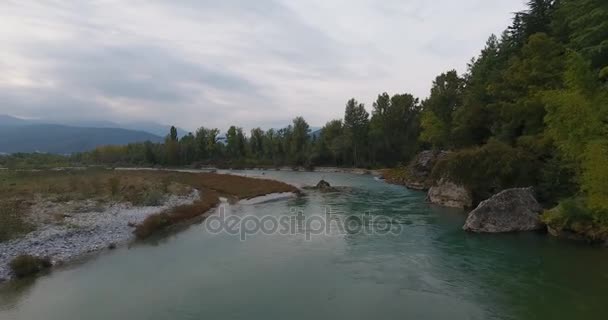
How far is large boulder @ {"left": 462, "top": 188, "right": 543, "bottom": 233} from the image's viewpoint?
25.6 metres

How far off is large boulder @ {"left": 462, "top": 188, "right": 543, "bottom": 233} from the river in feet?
3.61

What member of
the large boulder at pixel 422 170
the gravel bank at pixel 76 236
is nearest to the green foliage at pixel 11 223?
the gravel bank at pixel 76 236

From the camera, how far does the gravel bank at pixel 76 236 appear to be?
20.9 meters

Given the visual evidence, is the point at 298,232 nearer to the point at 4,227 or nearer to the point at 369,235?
the point at 369,235

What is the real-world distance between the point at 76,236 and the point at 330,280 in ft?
54.5

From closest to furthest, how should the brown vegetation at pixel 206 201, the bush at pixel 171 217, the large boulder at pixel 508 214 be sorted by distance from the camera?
the large boulder at pixel 508 214
the bush at pixel 171 217
the brown vegetation at pixel 206 201

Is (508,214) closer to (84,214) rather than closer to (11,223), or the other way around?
(84,214)

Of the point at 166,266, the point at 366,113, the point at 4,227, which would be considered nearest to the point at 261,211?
the point at 166,266

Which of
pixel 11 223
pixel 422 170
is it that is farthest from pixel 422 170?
pixel 11 223

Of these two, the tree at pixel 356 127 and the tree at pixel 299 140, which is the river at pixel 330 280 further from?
the tree at pixel 299 140

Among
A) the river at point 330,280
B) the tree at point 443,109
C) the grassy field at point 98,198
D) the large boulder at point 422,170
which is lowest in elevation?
the river at point 330,280

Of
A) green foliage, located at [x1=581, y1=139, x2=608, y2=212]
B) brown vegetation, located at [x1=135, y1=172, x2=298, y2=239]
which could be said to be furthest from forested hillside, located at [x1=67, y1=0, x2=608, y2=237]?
brown vegetation, located at [x1=135, y1=172, x2=298, y2=239]

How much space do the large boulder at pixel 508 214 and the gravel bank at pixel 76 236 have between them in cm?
2288

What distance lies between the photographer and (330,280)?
17.5m
